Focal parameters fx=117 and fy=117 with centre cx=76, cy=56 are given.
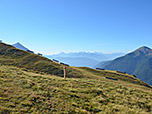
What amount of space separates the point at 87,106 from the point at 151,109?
31.8ft

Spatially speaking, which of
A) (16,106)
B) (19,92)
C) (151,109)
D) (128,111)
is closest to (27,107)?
(16,106)

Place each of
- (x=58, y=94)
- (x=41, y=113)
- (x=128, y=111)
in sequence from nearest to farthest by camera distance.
A: 1. (x=41, y=113)
2. (x=128, y=111)
3. (x=58, y=94)

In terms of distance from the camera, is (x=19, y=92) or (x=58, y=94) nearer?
(x=19, y=92)

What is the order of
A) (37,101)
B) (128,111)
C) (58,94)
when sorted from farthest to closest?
(58,94)
(128,111)
(37,101)

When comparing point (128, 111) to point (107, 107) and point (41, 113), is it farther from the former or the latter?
point (41, 113)

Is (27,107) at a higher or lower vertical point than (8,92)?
lower

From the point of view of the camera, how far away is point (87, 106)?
14055mm

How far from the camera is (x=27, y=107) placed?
11.9 m

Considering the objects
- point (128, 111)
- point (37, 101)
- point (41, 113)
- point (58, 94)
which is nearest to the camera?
point (41, 113)

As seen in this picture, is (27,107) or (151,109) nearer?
(27,107)

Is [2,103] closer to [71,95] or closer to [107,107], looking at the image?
[71,95]

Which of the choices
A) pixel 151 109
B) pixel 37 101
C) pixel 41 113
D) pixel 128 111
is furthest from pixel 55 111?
pixel 151 109

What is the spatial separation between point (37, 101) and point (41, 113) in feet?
7.03

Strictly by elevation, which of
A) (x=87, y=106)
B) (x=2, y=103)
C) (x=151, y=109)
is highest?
(x=2, y=103)
